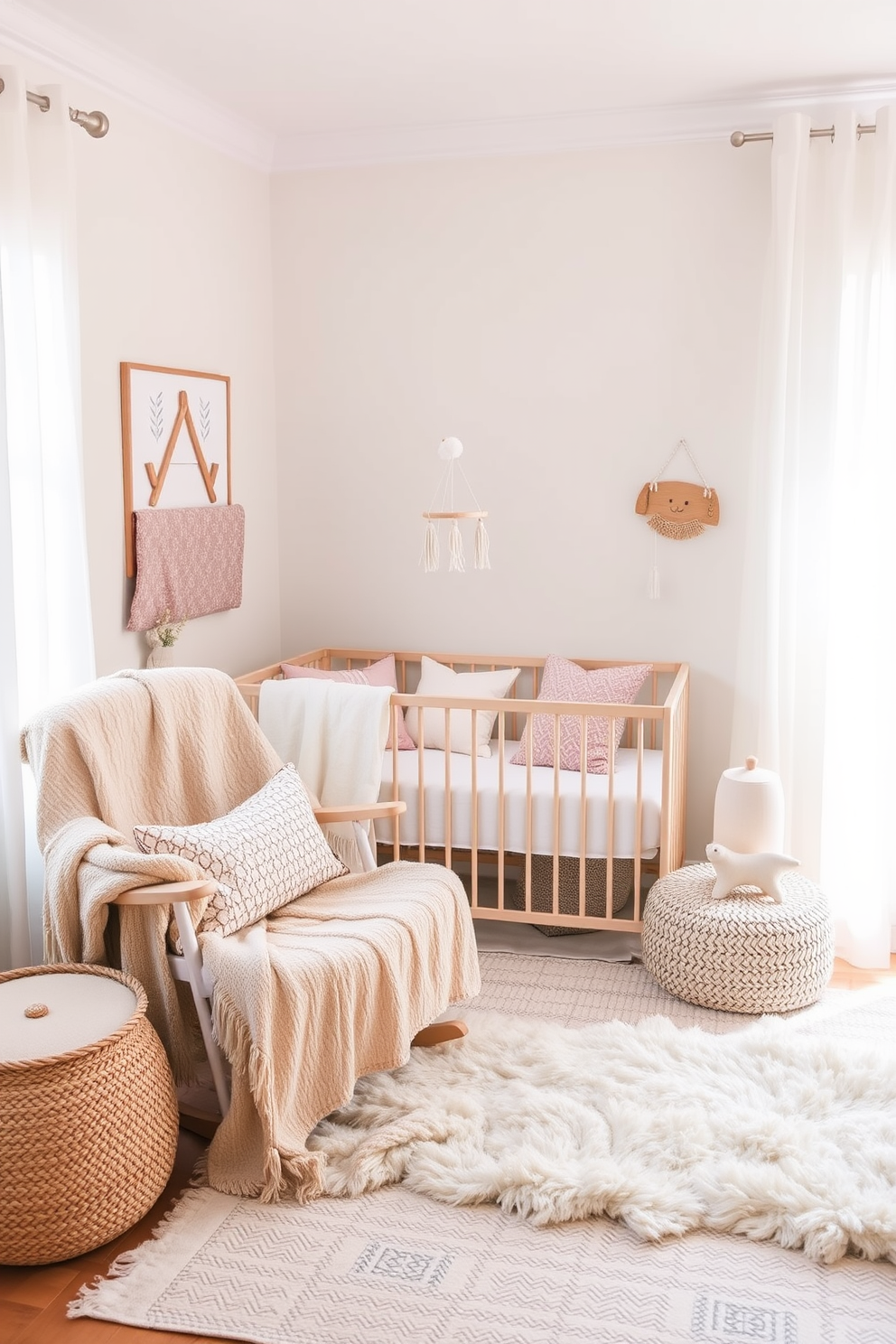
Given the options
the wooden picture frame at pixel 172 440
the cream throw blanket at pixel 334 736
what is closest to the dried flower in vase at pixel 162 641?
the wooden picture frame at pixel 172 440

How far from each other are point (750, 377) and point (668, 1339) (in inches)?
105

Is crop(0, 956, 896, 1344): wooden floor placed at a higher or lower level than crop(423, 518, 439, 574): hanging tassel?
lower

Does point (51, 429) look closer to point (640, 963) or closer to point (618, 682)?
point (618, 682)

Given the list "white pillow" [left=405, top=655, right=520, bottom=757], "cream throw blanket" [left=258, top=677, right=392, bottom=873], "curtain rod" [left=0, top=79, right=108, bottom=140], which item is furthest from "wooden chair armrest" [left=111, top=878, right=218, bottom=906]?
"curtain rod" [left=0, top=79, right=108, bottom=140]

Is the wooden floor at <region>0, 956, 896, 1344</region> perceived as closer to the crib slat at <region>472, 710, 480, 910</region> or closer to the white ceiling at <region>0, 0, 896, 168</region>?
the crib slat at <region>472, 710, 480, 910</region>

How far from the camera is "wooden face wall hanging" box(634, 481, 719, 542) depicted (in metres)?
3.63

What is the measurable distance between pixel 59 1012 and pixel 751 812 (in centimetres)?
181

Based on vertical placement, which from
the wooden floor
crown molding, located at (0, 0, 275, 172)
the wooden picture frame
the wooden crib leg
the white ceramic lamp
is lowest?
the wooden floor

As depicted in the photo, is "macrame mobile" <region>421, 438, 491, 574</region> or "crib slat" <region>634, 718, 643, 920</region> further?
"macrame mobile" <region>421, 438, 491, 574</region>

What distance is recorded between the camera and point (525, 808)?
10.7 ft

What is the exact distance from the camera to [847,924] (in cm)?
338

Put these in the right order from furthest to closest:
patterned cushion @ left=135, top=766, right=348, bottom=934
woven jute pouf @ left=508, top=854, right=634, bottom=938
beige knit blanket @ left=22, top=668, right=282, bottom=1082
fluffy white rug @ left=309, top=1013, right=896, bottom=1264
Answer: woven jute pouf @ left=508, top=854, right=634, bottom=938, patterned cushion @ left=135, top=766, right=348, bottom=934, beige knit blanket @ left=22, top=668, right=282, bottom=1082, fluffy white rug @ left=309, top=1013, right=896, bottom=1264

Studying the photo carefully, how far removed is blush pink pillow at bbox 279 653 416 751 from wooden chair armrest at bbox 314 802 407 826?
0.61 m

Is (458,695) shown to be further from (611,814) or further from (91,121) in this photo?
(91,121)
